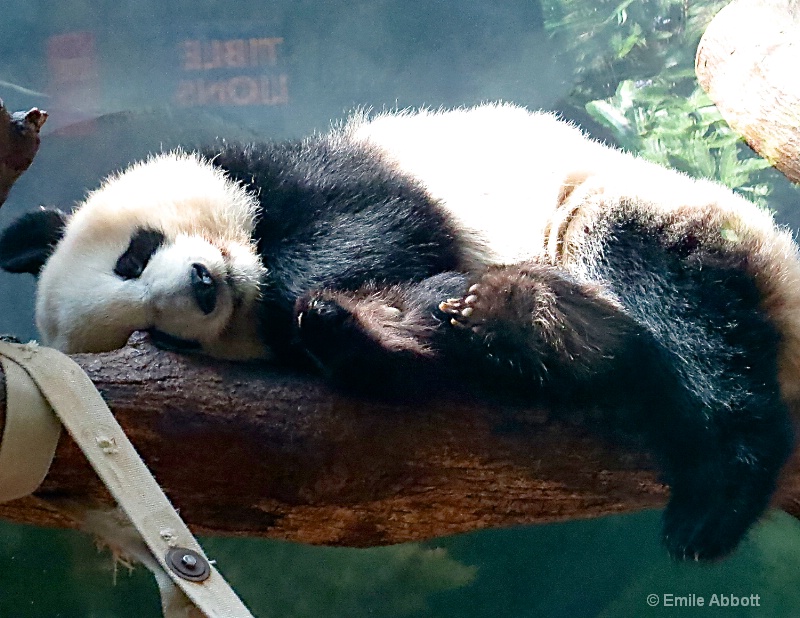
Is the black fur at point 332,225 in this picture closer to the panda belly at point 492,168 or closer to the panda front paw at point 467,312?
the panda belly at point 492,168

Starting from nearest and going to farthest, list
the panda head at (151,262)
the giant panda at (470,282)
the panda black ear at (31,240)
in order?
the giant panda at (470,282)
the panda head at (151,262)
the panda black ear at (31,240)

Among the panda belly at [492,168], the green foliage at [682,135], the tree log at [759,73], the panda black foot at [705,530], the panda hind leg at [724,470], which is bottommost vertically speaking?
the panda black foot at [705,530]

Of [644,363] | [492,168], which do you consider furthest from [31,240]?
[644,363]

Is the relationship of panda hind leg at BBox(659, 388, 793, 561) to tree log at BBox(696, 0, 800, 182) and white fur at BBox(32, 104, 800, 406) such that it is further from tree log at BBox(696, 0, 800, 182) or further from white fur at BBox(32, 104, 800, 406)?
tree log at BBox(696, 0, 800, 182)

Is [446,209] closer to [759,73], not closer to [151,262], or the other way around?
[151,262]

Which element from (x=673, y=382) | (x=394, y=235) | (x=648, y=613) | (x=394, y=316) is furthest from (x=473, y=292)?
(x=648, y=613)

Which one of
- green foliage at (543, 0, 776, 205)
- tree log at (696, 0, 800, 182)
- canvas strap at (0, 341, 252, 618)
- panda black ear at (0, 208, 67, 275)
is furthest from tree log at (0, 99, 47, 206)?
green foliage at (543, 0, 776, 205)

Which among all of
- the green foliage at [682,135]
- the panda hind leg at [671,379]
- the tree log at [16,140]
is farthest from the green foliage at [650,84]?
the tree log at [16,140]

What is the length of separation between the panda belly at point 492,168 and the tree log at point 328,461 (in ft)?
2.04

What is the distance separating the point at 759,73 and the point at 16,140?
222 cm

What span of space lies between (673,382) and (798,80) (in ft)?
4.20

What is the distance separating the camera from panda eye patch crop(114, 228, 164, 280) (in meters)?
1.77

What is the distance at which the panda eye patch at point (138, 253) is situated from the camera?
69.7 inches

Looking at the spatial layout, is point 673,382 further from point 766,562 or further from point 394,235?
point 766,562
